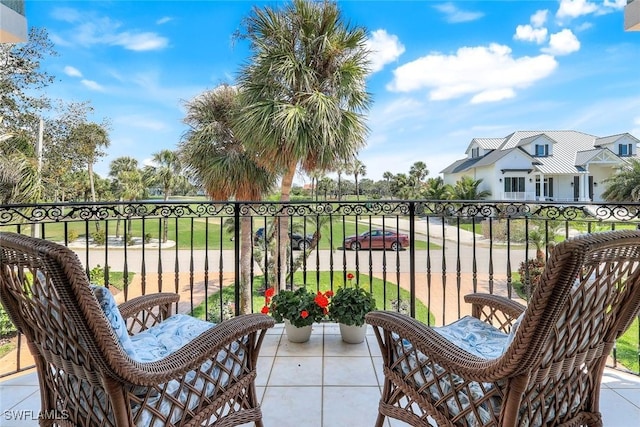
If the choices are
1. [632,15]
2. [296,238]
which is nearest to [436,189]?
[296,238]

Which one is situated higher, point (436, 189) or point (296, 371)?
point (436, 189)

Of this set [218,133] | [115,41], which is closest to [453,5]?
[218,133]

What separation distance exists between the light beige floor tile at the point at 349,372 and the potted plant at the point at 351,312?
0.72 ft

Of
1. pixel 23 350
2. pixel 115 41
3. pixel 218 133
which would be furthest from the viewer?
pixel 115 41

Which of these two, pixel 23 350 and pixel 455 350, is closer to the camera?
pixel 455 350

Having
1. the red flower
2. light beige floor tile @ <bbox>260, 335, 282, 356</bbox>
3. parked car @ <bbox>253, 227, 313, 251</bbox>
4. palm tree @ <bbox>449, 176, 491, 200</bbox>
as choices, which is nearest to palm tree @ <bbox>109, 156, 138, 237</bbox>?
parked car @ <bbox>253, 227, 313, 251</bbox>

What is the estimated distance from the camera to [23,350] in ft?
17.3

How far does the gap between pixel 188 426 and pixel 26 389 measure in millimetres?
1382

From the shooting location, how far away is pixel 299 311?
7.70ft

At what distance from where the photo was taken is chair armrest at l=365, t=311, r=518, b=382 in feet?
3.11

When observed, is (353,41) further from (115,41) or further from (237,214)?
(115,41)

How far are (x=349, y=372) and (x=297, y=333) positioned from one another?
509 mm

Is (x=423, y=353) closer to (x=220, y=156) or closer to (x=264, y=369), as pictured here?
(x=264, y=369)

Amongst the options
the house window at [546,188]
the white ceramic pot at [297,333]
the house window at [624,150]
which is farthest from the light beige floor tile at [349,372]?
the house window at [624,150]
